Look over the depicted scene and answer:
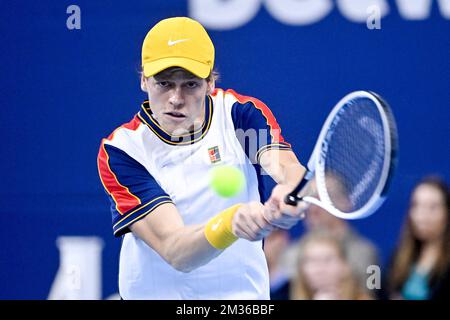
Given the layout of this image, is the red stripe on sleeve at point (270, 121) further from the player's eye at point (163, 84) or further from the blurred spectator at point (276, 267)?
the blurred spectator at point (276, 267)

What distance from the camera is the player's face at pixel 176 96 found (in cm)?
335

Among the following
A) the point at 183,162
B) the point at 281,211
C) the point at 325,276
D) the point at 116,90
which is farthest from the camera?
the point at 116,90

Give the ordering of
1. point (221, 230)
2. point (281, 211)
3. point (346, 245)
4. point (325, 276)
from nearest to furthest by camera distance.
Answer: point (281, 211), point (221, 230), point (325, 276), point (346, 245)

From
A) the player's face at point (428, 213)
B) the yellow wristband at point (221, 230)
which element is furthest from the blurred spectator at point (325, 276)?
the yellow wristband at point (221, 230)

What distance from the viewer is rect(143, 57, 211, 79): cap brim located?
3.33 meters

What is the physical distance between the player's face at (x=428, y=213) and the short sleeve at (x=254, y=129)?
100 cm

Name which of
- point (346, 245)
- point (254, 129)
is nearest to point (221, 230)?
point (254, 129)

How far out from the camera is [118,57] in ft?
14.9

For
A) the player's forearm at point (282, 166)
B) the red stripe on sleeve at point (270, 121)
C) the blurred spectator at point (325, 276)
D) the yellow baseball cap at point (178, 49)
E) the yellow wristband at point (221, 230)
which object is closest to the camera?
the yellow wristband at point (221, 230)

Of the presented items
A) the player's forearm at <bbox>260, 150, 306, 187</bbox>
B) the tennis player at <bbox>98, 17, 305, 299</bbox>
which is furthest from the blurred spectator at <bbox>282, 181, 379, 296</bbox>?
the player's forearm at <bbox>260, 150, 306, 187</bbox>

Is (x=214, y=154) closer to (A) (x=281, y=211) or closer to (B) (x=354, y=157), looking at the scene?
(B) (x=354, y=157)

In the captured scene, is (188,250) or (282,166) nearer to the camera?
(188,250)

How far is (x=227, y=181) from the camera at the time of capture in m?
3.14

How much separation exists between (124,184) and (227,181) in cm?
43
